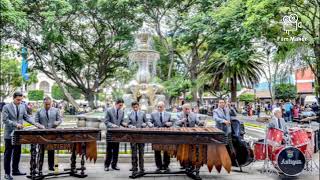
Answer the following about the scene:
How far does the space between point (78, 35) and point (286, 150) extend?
26957 millimetres

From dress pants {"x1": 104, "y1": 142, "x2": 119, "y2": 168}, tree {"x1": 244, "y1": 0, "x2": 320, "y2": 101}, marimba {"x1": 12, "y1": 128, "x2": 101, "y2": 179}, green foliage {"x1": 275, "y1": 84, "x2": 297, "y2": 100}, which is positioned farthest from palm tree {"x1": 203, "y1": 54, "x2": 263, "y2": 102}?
marimba {"x1": 12, "y1": 128, "x2": 101, "y2": 179}

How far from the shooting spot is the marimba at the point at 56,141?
8258 millimetres

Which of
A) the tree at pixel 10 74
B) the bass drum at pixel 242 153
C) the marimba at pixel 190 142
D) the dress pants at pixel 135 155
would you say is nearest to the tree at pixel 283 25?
the bass drum at pixel 242 153

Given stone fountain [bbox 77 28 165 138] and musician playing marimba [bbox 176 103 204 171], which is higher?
stone fountain [bbox 77 28 165 138]

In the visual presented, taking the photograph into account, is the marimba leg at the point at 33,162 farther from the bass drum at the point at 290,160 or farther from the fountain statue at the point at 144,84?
the fountain statue at the point at 144,84

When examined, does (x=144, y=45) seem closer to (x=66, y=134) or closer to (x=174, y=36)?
(x=174, y=36)

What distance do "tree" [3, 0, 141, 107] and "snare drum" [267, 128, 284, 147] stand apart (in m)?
19.2

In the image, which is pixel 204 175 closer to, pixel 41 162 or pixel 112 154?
pixel 112 154

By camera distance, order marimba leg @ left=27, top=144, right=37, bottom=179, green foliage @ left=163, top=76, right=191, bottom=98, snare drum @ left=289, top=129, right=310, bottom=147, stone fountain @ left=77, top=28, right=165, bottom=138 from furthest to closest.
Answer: green foliage @ left=163, top=76, right=191, bottom=98
stone fountain @ left=77, top=28, right=165, bottom=138
snare drum @ left=289, top=129, right=310, bottom=147
marimba leg @ left=27, top=144, right=37, bottom=179

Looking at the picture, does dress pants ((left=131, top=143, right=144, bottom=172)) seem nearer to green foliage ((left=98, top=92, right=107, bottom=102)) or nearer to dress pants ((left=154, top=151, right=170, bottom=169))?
dress pants ((left=154, top=151, right=170, bottom=169))

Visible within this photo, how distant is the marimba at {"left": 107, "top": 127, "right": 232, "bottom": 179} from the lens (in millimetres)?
8352

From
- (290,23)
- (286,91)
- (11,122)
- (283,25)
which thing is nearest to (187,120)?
(11,122)

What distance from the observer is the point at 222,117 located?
32.4ft

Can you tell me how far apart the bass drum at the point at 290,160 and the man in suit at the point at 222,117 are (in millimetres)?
1415
